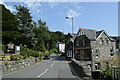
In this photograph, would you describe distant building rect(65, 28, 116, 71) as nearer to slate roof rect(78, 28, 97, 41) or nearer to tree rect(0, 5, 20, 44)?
slate roof rect(78, 28, 97, 41)

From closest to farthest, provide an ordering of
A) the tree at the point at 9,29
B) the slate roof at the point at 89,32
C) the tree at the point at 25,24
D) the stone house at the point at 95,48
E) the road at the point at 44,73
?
the road at the point at 44,73, the stone house at the point at 95,48, the slate roof at the point at 89,32, the tree at the point at 9,29, the tree at the point at 25,24

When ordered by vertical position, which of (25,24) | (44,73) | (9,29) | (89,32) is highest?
(25,24)

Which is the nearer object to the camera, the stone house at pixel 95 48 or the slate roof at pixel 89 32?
the stone house at pixel 95 48

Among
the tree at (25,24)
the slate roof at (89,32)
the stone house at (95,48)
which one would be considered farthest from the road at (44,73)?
the tree at (25,24)

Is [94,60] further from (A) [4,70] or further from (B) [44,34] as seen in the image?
(B) [44,34]

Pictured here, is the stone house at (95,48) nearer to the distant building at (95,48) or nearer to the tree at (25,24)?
the distant building at (95,48)

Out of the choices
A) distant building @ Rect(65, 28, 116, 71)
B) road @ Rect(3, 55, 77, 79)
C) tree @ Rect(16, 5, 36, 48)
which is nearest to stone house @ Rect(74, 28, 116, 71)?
distant building @ Rect(65, 28, 116, 71)

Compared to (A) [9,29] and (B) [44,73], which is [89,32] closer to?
(B) [44,73]

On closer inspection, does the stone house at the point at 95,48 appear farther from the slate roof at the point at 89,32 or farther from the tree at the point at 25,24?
the tree at the point at 25,24

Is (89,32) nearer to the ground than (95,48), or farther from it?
farther from it

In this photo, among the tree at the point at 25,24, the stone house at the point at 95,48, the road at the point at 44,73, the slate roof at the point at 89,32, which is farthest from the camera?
the tree at the point at 25,24

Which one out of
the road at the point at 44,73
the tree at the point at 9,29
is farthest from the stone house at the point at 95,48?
the tree at the point at 9,29

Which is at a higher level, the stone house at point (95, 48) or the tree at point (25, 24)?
the tree at point (25, 24)

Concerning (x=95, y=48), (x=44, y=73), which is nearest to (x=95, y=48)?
(x=95, y=48)
